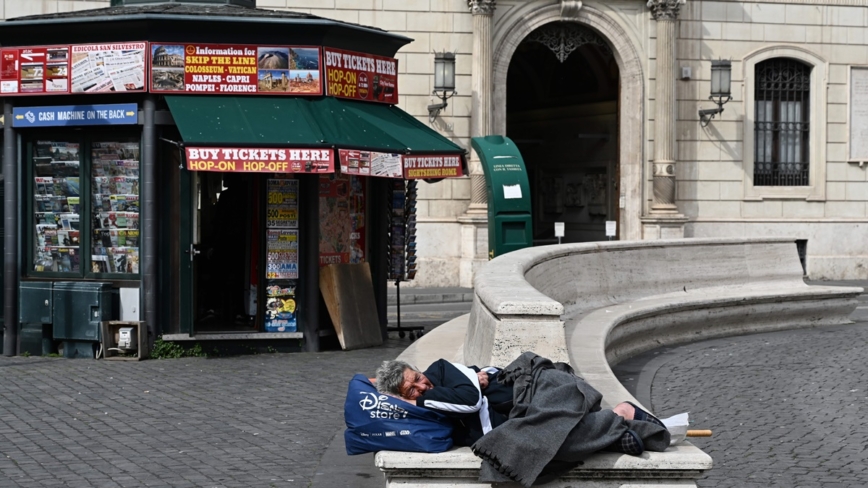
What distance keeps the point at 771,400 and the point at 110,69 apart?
7325 millimetres

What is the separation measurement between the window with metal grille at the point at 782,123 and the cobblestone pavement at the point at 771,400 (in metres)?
12.9

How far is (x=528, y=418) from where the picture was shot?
5.82 meters

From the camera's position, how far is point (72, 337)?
1311 cm

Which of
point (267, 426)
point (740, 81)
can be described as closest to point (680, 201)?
point (740, 81)

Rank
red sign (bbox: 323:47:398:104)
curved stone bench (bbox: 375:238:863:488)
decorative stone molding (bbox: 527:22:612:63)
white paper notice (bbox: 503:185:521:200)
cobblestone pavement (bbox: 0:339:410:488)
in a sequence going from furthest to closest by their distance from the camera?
1. decorative stone molding (bbox: 527:22:612:63)
2. white paper notice (bbox: 503:185:521:200)
3. red sign (bbox: 323:47:398:104)
4. cobblestone pavement (bbox: 0:339:410:488)
5. curved stone bench (bbox: 375:238:863:488)

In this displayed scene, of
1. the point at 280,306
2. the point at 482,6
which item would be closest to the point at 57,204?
the point at 280,306

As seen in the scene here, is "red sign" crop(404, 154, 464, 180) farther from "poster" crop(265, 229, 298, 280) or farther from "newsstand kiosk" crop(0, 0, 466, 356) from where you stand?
"poster" crop(265, 229, 298, 280)

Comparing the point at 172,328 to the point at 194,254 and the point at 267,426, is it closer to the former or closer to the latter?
the point at 194,254

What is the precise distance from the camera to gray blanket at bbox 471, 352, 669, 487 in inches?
227

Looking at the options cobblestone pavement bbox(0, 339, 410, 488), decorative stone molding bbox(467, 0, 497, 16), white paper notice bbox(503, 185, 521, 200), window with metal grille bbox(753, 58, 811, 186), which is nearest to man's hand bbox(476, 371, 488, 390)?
cobblestone pavement bbox(0, 339, 410, 488)

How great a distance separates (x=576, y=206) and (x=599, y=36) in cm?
700

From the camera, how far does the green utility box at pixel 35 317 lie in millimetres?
13281

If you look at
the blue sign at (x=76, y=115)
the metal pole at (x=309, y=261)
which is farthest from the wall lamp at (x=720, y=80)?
the blue sign at (x=76, y=115)

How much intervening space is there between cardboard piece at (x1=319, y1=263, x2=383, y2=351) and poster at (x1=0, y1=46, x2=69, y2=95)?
11.1ft
